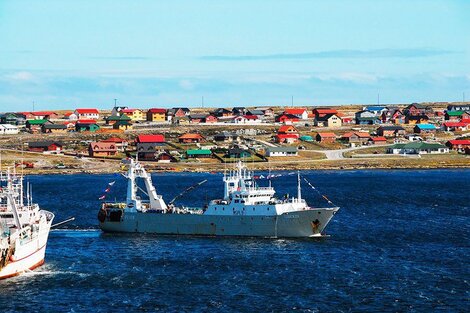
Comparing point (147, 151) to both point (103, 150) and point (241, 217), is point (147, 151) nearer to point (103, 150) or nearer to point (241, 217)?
point (103, 150)

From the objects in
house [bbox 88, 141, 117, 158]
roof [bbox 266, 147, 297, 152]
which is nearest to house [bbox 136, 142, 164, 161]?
house [bbox 88, 141, 117, 158]

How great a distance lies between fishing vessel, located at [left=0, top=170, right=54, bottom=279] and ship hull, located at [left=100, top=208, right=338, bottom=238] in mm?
14383

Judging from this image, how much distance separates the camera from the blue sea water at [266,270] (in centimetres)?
6184

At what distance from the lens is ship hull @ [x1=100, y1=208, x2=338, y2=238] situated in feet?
292

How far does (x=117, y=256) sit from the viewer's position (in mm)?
80500

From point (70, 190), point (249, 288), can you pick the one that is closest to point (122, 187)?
point (70, 190)

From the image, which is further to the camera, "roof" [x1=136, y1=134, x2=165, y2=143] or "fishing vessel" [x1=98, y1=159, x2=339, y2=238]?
"roof" [x1=136, y1=134, x2=165, y2=143]

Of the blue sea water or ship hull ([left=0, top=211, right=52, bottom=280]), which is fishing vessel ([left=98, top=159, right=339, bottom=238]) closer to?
the blue sea water

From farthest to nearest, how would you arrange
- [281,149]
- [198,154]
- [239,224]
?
[281,149], [198,154], [239,224]

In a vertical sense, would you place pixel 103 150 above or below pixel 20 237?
above

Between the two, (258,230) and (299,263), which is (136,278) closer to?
(299,263)

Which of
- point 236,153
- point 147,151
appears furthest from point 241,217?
point 147,151

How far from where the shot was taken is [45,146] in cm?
19800

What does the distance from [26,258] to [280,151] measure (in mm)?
121668
